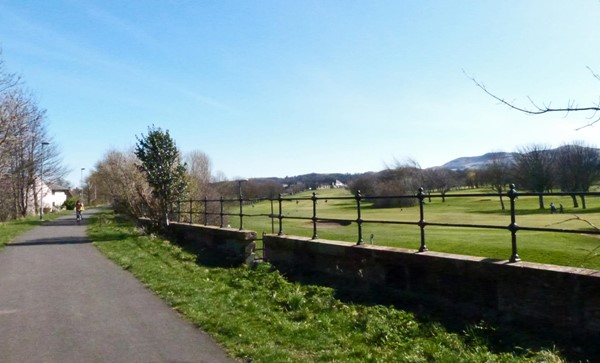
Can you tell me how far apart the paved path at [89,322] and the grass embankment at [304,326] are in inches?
12.6

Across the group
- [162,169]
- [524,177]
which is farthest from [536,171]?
[162,169]

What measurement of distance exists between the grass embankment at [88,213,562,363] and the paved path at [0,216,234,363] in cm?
32

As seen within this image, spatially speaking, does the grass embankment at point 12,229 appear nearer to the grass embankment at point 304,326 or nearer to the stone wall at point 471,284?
the grass embankment at point 304,326

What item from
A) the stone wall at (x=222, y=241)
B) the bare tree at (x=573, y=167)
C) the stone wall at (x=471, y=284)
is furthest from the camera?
the bare tree at (x=573, y=167)

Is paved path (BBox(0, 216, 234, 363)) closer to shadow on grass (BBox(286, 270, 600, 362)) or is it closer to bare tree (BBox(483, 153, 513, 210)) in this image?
shadow on grass (BBox(286, 270, 600, 362))

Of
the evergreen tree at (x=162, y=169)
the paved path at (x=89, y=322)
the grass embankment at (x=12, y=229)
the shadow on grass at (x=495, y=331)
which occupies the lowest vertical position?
Result: the shadow on grass at (x=495, y=331)

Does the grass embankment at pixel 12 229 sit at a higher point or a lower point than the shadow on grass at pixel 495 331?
higher

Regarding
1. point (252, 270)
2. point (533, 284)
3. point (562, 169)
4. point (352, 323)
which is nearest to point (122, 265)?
point (252, 270)

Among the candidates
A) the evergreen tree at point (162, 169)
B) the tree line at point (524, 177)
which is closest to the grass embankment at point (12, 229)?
the evergreen tree at point (162, 169)

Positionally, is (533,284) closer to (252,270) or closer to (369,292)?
(369,292)

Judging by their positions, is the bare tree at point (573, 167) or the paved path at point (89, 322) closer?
the paved path at point (89, 322)

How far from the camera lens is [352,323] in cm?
629

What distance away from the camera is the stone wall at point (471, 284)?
5.37 m

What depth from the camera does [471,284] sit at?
649cm
